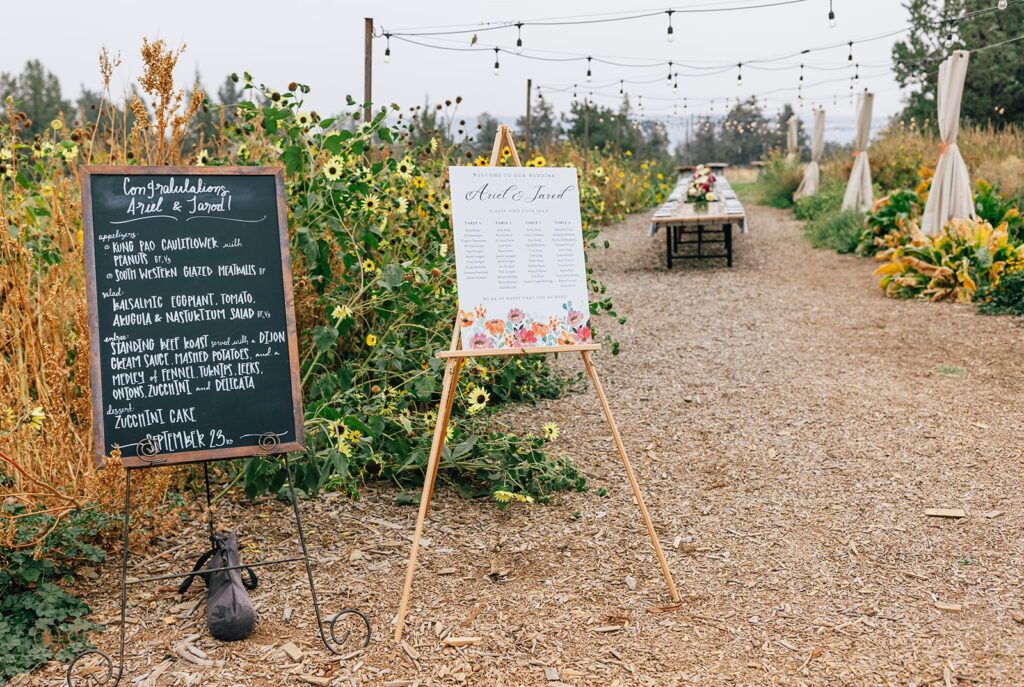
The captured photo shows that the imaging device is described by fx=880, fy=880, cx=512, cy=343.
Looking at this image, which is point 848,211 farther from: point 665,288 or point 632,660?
point 632,660

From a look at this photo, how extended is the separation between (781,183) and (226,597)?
58.0ft

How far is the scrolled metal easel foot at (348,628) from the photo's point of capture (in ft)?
8.02

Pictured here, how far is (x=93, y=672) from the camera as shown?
2316 millimetres

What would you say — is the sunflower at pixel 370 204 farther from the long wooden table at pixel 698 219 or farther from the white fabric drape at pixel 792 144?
the white fabric drape at pixel 792 144

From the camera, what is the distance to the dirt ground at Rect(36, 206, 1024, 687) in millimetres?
2387

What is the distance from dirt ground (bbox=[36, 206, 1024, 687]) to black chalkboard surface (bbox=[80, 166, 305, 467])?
1.94 ft

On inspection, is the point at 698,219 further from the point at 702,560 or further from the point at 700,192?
the point at 702,560

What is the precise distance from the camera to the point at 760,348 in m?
6.02

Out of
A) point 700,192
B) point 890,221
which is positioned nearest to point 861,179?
point 890,221

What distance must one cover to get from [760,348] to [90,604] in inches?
180

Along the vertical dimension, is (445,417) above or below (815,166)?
below

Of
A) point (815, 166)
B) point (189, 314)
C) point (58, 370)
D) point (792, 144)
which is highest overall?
point (792, 144)

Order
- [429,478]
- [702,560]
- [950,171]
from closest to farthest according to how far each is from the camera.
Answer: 1. [429,478]
2. [702,560]
3. [950,171]

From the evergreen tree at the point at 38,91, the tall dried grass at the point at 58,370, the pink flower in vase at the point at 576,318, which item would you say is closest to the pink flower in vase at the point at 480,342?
the pink flower in vase at the point at 576,318
